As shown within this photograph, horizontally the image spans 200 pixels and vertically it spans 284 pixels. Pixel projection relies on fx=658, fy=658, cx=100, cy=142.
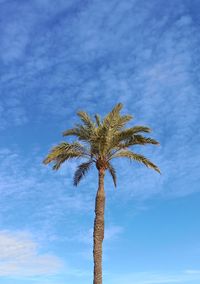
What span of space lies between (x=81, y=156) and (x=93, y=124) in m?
2.40

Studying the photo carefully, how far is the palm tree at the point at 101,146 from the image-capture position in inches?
1713

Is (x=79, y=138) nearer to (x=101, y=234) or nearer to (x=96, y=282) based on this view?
(x=101, y=234)

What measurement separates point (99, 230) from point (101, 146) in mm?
5524

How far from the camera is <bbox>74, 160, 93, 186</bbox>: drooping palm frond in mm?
45281

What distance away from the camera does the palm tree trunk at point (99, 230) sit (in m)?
41.4

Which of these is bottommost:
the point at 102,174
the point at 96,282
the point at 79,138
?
the point at 96,282

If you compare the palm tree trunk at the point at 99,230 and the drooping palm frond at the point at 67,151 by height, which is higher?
the drooping palm frond at the point at 67,151

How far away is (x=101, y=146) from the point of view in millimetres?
43594

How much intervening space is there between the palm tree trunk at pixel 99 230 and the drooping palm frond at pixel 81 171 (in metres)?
1.77

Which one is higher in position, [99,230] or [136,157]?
[136,157]

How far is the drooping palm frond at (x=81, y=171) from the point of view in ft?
149

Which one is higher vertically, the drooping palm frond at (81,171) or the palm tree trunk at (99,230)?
the drooping palm frond at (81,171)

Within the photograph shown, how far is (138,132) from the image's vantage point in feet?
146

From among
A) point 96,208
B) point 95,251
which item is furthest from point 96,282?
point 96,208
